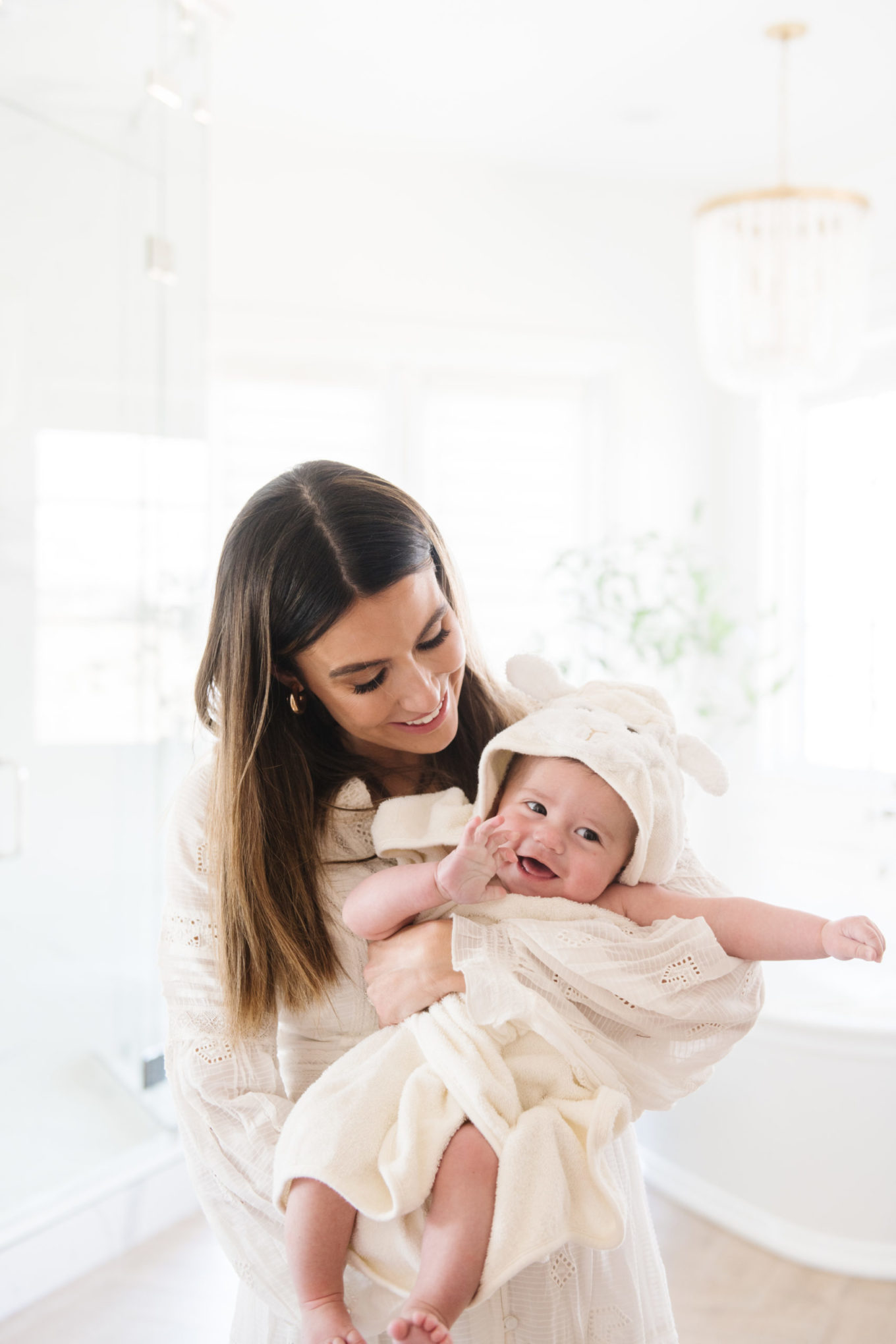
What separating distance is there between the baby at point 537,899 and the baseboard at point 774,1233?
64.8 inches

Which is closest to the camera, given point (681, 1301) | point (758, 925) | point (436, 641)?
point (758, 925)

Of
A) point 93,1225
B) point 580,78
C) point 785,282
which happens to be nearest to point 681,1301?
point 93,1225

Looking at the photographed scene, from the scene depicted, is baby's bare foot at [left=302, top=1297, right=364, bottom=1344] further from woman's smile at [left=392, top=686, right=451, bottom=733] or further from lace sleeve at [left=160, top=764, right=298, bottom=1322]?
woman's smile at [left=392, top=686, right=451, bottom=733]

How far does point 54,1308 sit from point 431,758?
1.69 meters

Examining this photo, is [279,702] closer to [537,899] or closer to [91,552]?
[537,899]

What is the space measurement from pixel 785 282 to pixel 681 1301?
226 centimetres

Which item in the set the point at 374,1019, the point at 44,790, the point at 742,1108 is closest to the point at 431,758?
the point at 374,1019

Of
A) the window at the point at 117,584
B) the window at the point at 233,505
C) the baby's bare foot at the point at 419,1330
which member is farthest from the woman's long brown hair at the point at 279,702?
the window at the point at 117,584

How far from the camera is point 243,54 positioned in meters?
2.78

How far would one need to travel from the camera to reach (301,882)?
3.82 ft

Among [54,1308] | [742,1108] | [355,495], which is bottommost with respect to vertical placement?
[54,1308]

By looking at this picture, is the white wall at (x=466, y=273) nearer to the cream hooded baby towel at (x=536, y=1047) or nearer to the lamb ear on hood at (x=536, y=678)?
the lamb ear on hood at (x=536, y=678)

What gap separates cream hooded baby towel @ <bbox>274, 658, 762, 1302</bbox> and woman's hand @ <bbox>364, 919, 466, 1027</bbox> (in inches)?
0.6

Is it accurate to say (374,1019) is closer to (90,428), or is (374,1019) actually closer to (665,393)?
(90,428)
